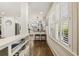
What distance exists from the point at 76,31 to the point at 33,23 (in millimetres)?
2009

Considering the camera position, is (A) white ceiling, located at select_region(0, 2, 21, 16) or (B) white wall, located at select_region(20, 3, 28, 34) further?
(A) white ceiling, located at select_region(0, 2, 21, 16)

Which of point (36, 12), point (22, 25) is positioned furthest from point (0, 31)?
point (36, 12)

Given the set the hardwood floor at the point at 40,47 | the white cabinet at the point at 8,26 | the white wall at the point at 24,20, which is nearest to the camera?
the white wall at the point at 24,20

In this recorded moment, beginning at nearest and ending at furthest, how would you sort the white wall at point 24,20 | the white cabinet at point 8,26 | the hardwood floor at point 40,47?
the white wall at point 24,20 → the white cabinet at point 8,26 → the hardwood floor at point 40,47

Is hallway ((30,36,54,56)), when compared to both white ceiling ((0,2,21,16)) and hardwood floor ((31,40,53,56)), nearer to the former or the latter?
hardwood floor ((31,40,53,56))

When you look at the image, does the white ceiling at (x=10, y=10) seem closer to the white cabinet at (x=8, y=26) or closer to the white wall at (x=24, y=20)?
the white cabinet at (x=8, y=26)

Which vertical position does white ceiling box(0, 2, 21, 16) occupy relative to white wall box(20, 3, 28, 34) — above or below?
above

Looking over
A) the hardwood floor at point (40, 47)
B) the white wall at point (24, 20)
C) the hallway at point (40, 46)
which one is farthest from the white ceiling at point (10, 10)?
the hardwood floor at point (40, 47)

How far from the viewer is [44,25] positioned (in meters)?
4.11

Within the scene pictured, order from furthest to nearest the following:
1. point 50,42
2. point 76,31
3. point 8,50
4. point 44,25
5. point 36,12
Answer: point 50,42 < point 44,25 < point 36,12 < point 76,31 < point 8,50

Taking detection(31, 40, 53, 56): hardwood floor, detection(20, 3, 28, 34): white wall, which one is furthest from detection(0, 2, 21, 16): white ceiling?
detection(31, 40, 53, 56): hardwood floor

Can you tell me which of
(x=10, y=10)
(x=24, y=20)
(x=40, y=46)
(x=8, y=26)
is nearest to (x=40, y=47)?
(x=40, y=46)

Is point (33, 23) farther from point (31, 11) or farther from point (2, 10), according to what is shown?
point (2, 10)

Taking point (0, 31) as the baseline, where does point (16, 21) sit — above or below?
above
